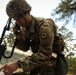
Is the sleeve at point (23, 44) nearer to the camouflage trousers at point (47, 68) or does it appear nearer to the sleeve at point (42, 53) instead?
the camouflage trousers at point (47, 68)

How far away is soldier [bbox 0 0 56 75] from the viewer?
2218 mm

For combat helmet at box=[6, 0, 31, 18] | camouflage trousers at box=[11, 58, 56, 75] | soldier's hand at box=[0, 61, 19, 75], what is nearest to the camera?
soldier's hand at box=[0, 61, 19, 75]

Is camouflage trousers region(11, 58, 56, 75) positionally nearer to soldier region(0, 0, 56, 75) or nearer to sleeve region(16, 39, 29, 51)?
soldier region(0, 0, 56, 75)

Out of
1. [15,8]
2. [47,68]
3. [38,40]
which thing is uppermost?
[15,8]

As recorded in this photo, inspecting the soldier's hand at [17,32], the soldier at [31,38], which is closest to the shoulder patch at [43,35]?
the soldier at [31,38]

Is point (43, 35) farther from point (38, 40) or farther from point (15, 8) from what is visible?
point (15, 8)

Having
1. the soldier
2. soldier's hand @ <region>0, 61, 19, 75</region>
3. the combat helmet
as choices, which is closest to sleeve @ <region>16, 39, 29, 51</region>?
the soldier

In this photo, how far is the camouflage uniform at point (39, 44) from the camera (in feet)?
7.33

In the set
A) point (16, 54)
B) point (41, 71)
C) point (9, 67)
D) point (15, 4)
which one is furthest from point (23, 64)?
point (16, 54)

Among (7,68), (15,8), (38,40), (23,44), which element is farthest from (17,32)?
(7,68)

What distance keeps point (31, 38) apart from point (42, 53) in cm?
37

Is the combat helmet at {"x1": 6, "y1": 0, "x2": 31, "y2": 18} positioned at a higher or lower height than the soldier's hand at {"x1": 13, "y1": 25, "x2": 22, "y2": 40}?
higher

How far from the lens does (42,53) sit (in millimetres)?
2246

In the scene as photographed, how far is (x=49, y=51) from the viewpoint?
227 centimetres
